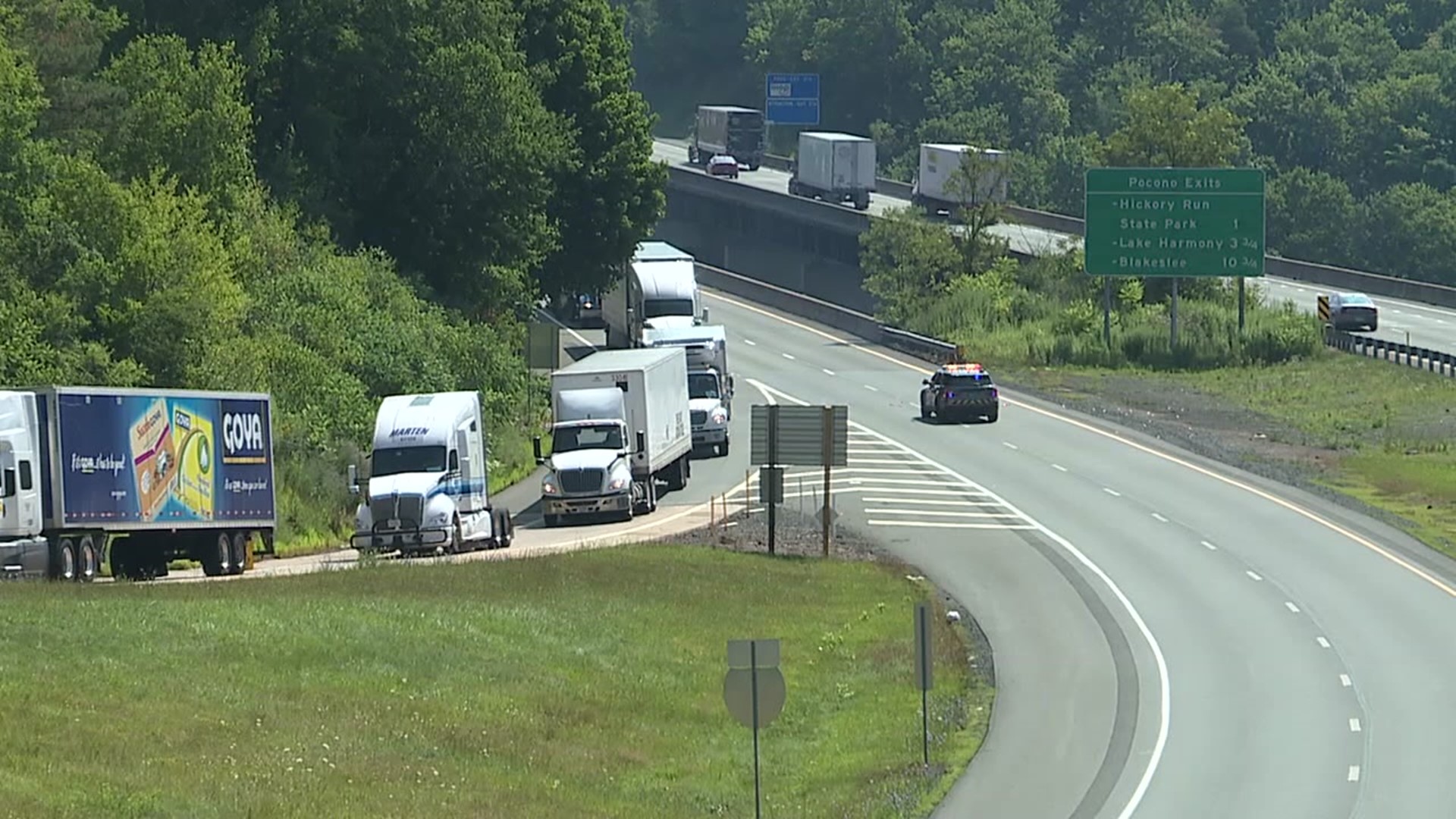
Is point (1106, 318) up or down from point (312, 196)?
down

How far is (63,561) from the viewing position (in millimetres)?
45562

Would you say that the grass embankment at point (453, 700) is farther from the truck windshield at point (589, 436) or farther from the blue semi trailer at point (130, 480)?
the truck windshield at point (589, 436)

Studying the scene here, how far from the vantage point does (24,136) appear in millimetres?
60625

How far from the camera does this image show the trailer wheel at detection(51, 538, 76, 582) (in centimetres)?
4531

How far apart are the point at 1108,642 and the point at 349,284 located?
37.4 meters

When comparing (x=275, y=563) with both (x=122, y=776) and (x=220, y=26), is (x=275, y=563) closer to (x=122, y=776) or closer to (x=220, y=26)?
(x=122, y=776)

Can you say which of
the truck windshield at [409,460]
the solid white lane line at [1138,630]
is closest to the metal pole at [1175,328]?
the solid white lane line at [1138,630]

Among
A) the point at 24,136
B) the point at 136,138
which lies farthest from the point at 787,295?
the point at 24,136

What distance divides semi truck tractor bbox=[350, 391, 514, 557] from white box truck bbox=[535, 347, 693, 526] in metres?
3.98

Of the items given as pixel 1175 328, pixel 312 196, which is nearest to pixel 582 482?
pixel 312 196

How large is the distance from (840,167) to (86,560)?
313 feet

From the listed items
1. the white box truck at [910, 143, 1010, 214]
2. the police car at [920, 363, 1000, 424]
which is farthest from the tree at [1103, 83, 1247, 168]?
the police car at [920, 363, 1000, 424]

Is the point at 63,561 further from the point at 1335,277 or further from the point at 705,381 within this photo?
the point at 1335,277

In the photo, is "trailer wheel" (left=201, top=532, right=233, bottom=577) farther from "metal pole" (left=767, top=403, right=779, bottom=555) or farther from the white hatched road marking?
the white hatched road marking
